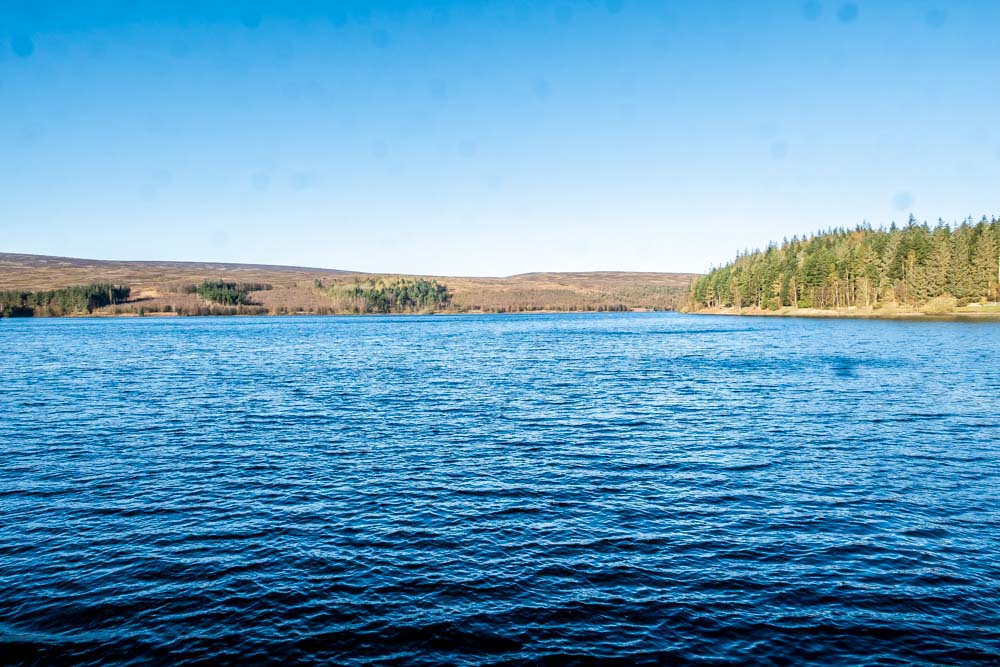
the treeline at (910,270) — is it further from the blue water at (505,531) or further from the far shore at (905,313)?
the blue water at (505,531)

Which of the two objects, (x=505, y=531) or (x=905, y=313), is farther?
(x=905, y=313)

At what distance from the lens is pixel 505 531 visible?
19.0 meters

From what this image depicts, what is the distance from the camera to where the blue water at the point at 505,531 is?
13.3 m

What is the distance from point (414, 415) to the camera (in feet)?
126

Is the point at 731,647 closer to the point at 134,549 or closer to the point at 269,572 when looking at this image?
the point at 269,572

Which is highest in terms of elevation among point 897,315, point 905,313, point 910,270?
point 910,270

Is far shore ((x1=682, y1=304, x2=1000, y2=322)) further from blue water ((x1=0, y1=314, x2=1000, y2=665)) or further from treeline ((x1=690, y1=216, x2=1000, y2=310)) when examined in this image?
blue water ((x1=0, y1=314, x2=1000, y2=665))

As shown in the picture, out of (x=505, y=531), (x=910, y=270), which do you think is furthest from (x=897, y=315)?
(x=505, y=531)

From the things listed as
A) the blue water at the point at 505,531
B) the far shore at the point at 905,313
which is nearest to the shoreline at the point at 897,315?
the far shore at the point at 905,313

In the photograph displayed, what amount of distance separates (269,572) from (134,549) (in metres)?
4.58

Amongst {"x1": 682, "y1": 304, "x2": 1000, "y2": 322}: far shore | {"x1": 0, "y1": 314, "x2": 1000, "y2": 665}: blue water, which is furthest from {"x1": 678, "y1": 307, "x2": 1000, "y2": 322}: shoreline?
{"x1": 0, "y1": 314, "x2": 1000, "y2": 665}: blue water

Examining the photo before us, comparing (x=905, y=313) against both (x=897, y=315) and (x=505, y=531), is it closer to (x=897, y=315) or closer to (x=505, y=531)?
(x=897, y=315)

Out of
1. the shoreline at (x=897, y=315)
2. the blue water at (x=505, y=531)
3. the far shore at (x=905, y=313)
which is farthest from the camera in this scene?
the far shore at (x=905, y=313)

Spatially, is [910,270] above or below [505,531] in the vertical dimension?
above
